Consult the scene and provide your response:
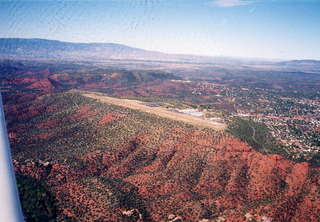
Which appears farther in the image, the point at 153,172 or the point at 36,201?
the point at 153,172

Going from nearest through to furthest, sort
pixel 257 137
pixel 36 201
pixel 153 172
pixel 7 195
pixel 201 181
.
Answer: pixel 7 195 → pixel 36 201 → pixel 201 181 → pixel 153 172 → pixel 257 137

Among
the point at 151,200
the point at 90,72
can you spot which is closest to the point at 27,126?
the point at 151,200

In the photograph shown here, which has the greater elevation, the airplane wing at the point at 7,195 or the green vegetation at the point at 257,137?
the airplane wing at the point at 7,195

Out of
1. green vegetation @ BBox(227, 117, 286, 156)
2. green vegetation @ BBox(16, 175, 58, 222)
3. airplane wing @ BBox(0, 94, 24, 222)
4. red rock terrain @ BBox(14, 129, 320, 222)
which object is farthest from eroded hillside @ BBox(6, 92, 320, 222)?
airplane wing @ BBox(0, 94, 24, 222)

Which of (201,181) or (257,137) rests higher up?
(257,137)

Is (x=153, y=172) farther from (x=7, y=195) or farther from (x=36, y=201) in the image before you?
(x=7, y=195)

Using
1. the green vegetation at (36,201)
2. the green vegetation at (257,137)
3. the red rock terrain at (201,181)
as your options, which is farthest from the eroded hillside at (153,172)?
the green vegetation at (257,137)

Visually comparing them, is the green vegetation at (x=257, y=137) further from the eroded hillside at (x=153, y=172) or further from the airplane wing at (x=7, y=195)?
the airplane wing at (x=7, y=195)

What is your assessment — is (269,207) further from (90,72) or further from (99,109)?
(90,72)

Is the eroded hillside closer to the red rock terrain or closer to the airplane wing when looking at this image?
the red rock terrain

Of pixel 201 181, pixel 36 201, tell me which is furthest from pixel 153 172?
pixel 36 201

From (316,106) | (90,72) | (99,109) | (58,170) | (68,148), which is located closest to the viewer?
(58,170)
